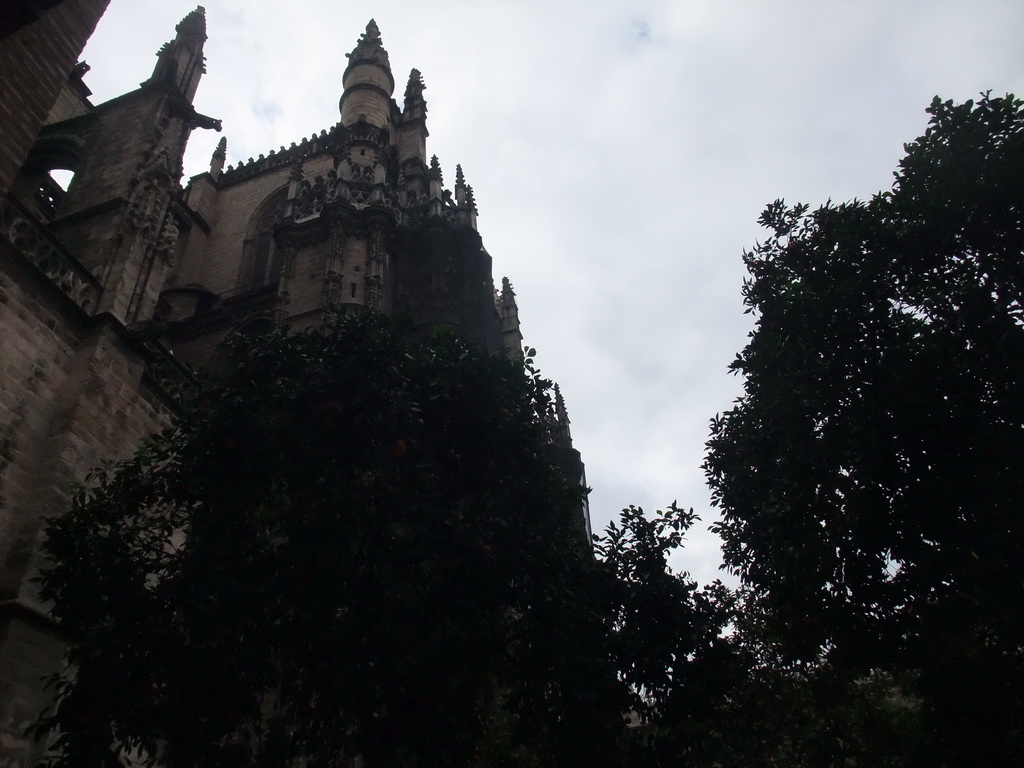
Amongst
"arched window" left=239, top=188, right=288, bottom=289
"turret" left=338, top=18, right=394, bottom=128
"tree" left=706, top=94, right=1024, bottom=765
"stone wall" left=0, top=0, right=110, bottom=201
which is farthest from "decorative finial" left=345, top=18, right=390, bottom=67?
"tree" left=706, top=94, right=1024, bottom=765

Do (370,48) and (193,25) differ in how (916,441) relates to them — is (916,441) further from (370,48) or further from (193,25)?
(370,48)

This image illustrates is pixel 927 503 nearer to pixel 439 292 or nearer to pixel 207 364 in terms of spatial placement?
pixel 439 292

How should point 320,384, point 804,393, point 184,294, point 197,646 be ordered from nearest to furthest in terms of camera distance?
point 197,646
point 320,384
point 804,393
point 184,294

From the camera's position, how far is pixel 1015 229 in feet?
26.7

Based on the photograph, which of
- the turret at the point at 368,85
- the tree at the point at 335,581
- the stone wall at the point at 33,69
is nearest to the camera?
the tree at the point at 335,581

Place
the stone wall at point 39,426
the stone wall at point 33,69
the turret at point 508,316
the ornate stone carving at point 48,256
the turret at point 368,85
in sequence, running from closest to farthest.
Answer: the stone wall at point 39,426, the ornate stone carving at point 48,256, the stone wall at point 33,69, the turret at point 368,85, the turret at point 508,316

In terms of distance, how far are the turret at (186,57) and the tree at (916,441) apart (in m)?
13.0

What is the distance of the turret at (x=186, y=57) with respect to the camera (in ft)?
51.4

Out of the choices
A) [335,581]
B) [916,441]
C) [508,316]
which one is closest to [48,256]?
[335,581]


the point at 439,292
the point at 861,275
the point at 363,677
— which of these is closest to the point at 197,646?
the point at 363,677

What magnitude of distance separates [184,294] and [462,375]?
Answer: 1464cm

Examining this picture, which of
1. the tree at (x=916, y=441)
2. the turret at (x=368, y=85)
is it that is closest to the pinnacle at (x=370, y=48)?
the turret at (x=368, y=85)

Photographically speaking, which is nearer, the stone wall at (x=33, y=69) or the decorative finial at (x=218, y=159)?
the stone wall at (x=33, y=69)

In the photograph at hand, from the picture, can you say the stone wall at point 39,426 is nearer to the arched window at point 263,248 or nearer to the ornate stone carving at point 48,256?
the ornate stone carving at point 48,256
